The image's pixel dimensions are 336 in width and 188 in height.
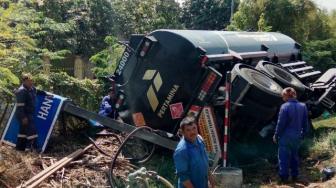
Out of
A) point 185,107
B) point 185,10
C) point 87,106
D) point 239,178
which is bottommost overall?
point 185,10

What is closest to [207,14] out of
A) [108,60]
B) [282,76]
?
[108,60]

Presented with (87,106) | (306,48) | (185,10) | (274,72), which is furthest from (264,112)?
(185,10)

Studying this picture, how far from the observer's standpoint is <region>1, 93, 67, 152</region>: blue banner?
26.1 feet

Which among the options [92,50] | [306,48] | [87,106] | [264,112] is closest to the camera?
[264,112]

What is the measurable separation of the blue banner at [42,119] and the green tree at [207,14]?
2919 cm

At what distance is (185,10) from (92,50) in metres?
16.9

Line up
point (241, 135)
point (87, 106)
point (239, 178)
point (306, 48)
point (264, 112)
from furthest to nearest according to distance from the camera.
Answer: point (306, 48), point (87, 106), point (241, 135), point (264, 112), point (239, 178)

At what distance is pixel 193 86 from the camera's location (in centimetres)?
762

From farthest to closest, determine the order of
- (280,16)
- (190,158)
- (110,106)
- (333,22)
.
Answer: (333,22) → (280,16) → (110,106) → (190,158)

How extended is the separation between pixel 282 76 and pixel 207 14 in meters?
29.0

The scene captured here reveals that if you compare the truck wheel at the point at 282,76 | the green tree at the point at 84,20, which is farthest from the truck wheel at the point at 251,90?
the green tree at the point at 84,20

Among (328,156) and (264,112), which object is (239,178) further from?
(328,156)

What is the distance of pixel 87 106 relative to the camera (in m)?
10.9

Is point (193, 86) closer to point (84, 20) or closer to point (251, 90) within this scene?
point (251, 90)
